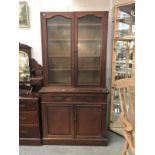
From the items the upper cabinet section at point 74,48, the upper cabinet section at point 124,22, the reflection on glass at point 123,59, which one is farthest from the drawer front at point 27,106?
the upper cabinet section at point 124,22

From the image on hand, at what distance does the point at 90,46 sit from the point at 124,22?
66 centimetres

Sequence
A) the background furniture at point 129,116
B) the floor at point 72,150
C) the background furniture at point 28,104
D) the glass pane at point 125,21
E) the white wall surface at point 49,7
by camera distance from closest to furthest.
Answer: the background furniture at point 129,116 < the floor at point 72,150 < the background furniture at point 28,104 < the glass pane at point 125,21 < the white wall surface at point 49,7

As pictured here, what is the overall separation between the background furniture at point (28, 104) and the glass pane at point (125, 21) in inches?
56.5

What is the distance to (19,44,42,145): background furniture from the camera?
275 cm

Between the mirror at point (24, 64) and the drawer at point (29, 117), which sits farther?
the mirror at point (24, 64)

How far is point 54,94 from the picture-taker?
272 cm

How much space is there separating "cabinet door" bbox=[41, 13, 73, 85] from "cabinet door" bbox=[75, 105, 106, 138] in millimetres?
488

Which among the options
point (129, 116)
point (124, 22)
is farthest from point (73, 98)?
point (124, 22)

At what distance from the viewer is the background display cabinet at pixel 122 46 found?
2.92 metres

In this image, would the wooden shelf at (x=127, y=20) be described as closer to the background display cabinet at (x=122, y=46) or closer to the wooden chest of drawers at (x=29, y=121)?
the background display cabinet at (x=122, y=46)

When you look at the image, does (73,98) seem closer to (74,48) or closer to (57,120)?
(57,120)

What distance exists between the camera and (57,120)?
9.20ft
